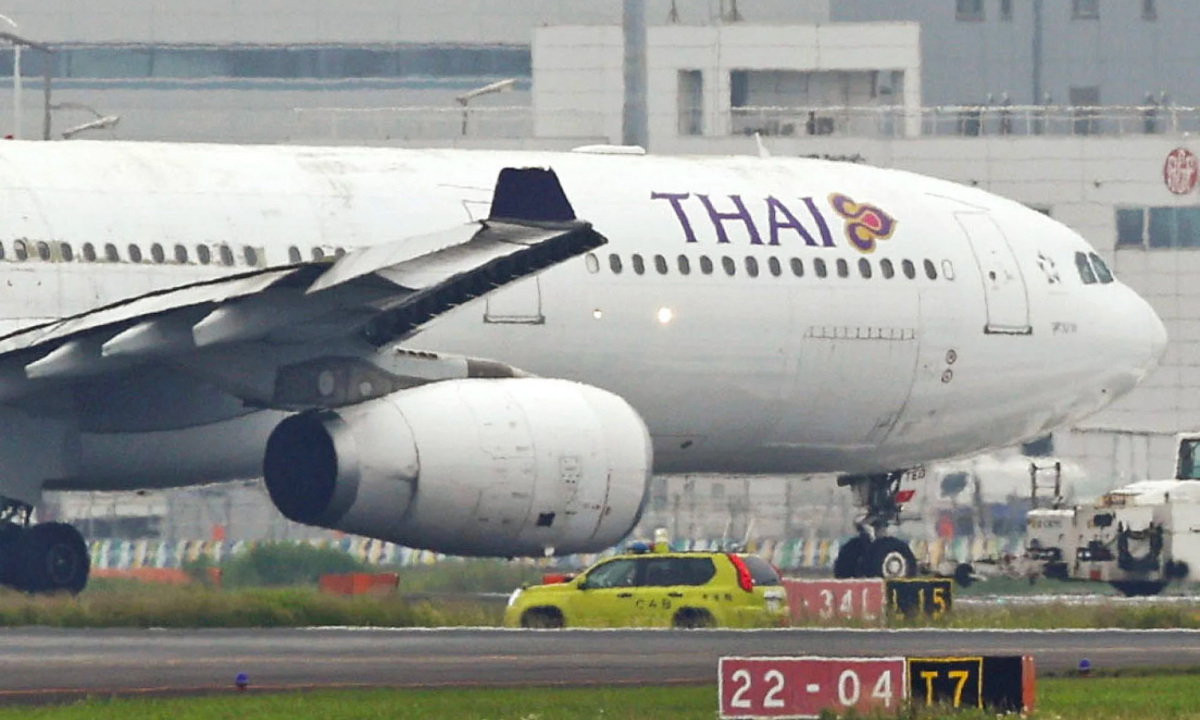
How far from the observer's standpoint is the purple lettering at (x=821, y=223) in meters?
33.3

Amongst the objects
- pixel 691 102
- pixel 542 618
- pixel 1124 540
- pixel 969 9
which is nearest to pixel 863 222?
pixel 542 618

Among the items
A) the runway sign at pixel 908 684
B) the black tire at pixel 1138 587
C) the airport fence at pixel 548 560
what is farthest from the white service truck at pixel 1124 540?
the runway sign at pixel 908 684

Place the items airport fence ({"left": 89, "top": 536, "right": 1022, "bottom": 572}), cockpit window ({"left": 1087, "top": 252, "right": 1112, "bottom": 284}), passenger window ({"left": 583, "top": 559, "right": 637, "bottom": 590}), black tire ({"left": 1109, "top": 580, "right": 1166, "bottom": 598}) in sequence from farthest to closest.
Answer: airport fence ({"left": 89, "top": 536, "right": 1022, "bottom": 572}) < black tire ({"left": 1109, "top": 580, "right": 1166, "bottom": 598}) < cockpit window ({"left": 1087, "top": 252, "right": 1112, "bottom": 284}) < passenger window ({"left": 583, "top": 559, "right": 637, "bottom": 590})

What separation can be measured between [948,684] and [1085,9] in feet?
268

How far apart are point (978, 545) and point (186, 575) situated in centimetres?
1722

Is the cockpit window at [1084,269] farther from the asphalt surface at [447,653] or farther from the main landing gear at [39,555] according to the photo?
the main landing gear at [39,555]

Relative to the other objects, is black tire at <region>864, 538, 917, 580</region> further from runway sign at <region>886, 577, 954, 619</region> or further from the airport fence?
the airport fence

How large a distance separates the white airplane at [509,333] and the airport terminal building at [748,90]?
24.4 ft

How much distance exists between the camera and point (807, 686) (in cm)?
1888

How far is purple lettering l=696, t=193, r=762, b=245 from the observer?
32562mm

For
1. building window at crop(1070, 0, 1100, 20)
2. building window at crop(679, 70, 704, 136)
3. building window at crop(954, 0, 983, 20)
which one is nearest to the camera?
building window at crop(679, 70, 704, 136)

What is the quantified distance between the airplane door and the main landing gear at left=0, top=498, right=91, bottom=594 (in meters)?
10.9

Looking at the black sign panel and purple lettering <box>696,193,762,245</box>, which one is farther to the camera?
purple lettering <box>696,193,762,245</box>

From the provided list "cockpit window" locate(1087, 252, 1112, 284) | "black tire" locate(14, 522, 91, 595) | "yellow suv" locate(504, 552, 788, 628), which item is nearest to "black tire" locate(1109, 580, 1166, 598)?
"cockpit window" locate(1087, 252, 1112, 284)
